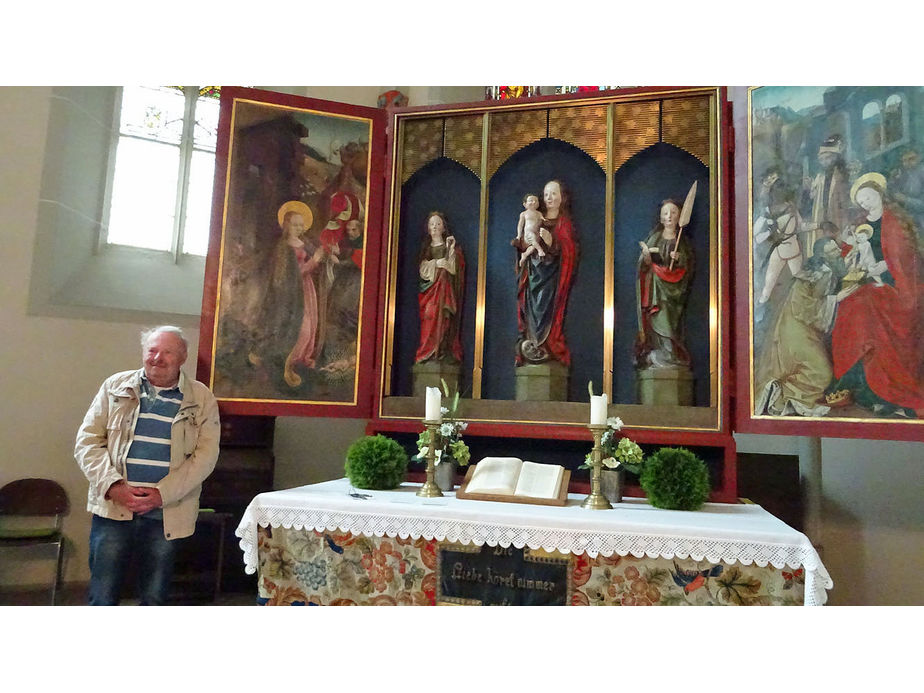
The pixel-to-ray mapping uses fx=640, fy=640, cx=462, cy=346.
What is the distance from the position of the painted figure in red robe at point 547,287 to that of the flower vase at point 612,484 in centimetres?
112

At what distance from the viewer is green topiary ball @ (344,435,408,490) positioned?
12.9ft

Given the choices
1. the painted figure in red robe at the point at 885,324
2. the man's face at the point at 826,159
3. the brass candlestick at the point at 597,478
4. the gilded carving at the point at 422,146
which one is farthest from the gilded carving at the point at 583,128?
the brass candlestick at the point at 597,478

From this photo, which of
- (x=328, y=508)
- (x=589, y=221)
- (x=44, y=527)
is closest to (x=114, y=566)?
(x=328, y=508)

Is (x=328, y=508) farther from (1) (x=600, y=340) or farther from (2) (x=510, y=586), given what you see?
(1) (x=600, y=340)

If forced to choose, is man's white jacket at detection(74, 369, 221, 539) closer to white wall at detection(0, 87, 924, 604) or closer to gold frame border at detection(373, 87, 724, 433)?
gold frame border at detection(373, 87, 724, 433)

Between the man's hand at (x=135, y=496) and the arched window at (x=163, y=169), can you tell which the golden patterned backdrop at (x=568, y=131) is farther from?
the man's hand at (x=135, y=496)

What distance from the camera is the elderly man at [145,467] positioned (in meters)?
3.39

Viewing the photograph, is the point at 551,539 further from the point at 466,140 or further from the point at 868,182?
the point at 466,140

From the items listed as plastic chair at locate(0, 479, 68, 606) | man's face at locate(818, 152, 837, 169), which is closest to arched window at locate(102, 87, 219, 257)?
plastic chair at locate(0, 479, 68, 606)

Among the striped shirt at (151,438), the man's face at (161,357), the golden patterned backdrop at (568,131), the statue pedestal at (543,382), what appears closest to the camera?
the striped shirt at (151,438)

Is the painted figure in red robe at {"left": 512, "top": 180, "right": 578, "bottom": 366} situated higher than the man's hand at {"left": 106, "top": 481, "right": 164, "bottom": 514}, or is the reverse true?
the painted figure in red robe at {"left": 512, "top": 180, "right": 578, "bottom": 366}

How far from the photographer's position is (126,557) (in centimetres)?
347

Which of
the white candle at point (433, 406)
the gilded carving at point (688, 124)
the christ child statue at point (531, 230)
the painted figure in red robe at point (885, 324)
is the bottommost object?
the white candle at point (433, 406)

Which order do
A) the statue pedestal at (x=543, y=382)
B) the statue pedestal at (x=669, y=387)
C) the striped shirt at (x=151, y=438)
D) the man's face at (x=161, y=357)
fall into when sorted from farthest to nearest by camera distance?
the statue pedestal at (x=543, y=382), the statue pedestal at (x=669, y=387), the man's face at (x=161, y=357), the striped shirt at (x=151, y=438)
